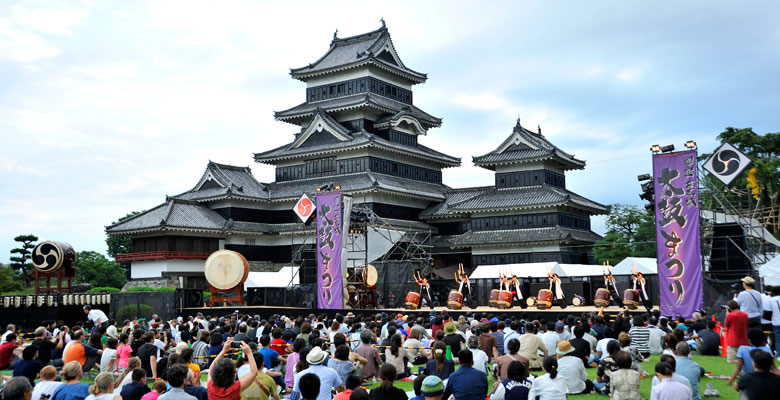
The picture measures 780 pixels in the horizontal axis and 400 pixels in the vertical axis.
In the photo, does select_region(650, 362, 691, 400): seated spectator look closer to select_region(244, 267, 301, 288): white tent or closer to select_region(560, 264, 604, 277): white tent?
select_region(560, 264, 604, 277): white tent

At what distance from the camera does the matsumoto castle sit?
1769 inches

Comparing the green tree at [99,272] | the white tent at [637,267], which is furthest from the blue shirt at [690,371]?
the green tree at [99,272]

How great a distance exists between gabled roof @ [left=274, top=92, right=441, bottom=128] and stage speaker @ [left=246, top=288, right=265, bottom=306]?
56.0 ft

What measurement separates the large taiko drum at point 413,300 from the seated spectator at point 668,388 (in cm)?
2337

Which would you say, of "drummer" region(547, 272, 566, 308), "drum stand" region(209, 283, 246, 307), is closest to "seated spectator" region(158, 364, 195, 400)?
"drummer" region(547, 272, 566, 308)

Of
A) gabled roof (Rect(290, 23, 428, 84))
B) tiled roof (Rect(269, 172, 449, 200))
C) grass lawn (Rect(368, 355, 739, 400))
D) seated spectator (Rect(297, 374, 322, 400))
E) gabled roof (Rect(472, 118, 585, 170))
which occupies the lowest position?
grass lawn (Rect(368, 355, 739, 400))

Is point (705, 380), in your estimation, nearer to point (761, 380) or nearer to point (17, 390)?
point (761, 380)

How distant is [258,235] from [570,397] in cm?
4087

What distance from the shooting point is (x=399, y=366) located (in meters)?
13.6

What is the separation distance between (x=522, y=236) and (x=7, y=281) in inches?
1616

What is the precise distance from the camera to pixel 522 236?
1731 inches

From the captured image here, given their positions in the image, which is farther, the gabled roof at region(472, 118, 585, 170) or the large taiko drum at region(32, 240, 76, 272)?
the gabled roof at region(472, 118, 585, 170)

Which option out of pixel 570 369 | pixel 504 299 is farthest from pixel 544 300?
pixel 570 369

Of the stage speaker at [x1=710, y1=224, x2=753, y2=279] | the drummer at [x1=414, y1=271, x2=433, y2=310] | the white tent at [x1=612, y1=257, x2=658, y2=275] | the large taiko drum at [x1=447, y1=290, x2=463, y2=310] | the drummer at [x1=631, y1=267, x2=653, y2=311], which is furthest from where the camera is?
the white tent at [x1=612, y1=257, x2=658, y2=275]
